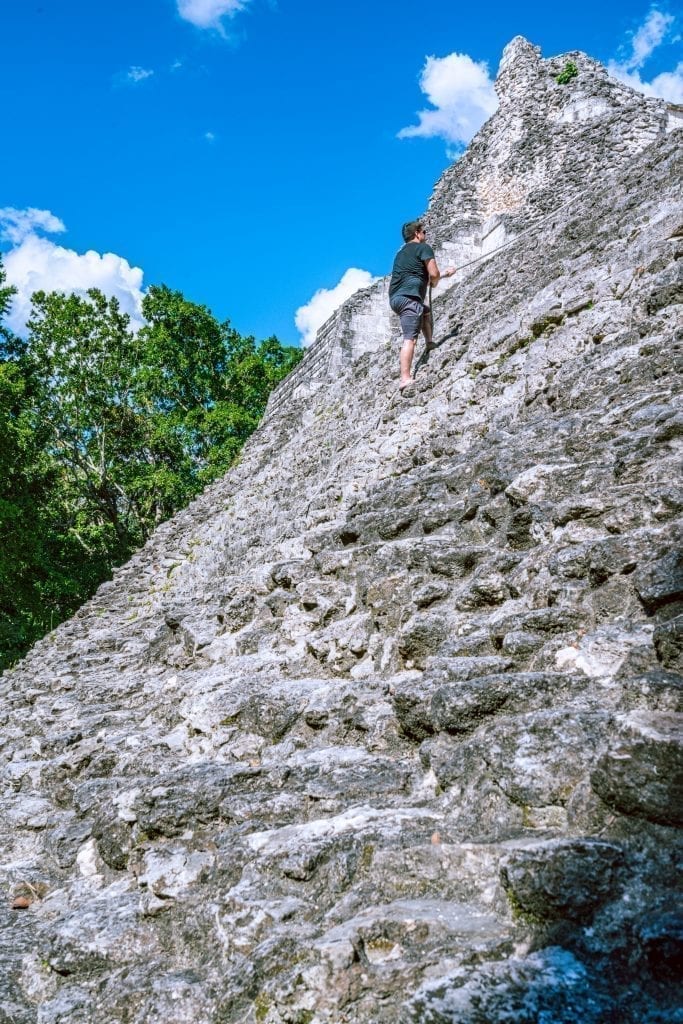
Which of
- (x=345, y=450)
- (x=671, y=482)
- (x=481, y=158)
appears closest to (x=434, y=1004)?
(x=671, y=482)

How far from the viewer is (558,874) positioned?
68.3 inches

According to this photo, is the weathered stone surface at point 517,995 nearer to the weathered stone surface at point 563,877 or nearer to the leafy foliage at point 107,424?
the weathered stone surface at point 563,877

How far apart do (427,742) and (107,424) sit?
23117mm

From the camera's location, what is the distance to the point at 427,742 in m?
2.66

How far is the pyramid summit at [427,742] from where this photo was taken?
5.74ft

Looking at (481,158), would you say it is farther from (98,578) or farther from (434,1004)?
(434,1004)

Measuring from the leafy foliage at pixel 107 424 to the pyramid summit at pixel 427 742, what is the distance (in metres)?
14.4

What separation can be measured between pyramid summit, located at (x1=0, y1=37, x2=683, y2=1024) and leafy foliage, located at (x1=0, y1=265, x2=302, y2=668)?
14.4 meters

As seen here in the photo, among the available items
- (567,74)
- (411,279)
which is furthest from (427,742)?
(567,74)

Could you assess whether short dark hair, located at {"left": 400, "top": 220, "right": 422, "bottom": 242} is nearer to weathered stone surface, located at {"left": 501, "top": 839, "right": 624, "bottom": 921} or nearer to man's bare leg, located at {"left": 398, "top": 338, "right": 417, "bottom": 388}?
man's bare leg, located at {"left": 398, "top": 338, "right": 417, "bottom": 388}

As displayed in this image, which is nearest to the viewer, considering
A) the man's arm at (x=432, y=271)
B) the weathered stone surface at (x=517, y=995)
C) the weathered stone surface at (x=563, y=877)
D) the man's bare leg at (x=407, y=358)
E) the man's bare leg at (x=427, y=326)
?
the weathered stone surface at (x=517, y=995)

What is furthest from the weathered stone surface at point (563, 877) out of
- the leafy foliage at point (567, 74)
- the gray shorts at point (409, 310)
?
the leafy foliage at point (567, 74)

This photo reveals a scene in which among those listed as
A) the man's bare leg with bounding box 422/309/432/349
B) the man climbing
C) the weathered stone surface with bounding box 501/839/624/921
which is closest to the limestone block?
the weathered stone surface with bounding box 501/839/624/921

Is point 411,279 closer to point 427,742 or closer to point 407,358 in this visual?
point 407,358
